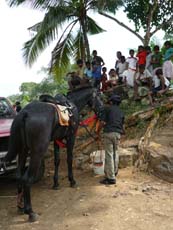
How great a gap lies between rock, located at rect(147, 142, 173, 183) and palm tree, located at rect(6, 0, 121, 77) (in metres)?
6.54

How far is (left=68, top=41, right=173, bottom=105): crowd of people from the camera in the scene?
11.5 meters

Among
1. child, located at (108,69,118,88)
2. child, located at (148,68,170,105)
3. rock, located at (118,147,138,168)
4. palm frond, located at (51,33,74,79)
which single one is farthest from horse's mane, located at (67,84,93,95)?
palm frond, located at (51,33,74,79)

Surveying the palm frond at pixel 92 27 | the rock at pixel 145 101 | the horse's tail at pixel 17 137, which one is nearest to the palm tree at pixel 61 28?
the palm frond at pixel 92 27

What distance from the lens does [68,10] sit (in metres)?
14.5

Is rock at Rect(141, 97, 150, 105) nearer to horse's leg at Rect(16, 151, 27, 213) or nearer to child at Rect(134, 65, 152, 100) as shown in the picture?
child at Rect(134, 65, 152, 100)

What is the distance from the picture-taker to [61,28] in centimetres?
1491

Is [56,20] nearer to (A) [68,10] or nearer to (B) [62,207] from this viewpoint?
(A) [68,10]

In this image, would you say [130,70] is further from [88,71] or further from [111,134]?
[111,134]

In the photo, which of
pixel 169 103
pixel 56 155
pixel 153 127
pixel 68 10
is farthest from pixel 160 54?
pixel 56 155

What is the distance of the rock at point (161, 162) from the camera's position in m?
8.12

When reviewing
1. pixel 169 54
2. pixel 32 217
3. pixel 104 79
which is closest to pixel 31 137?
pixel 32 217

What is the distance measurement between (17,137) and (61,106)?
1135mm

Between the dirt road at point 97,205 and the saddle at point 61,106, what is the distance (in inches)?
57.7

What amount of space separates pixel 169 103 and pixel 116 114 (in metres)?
3.26
